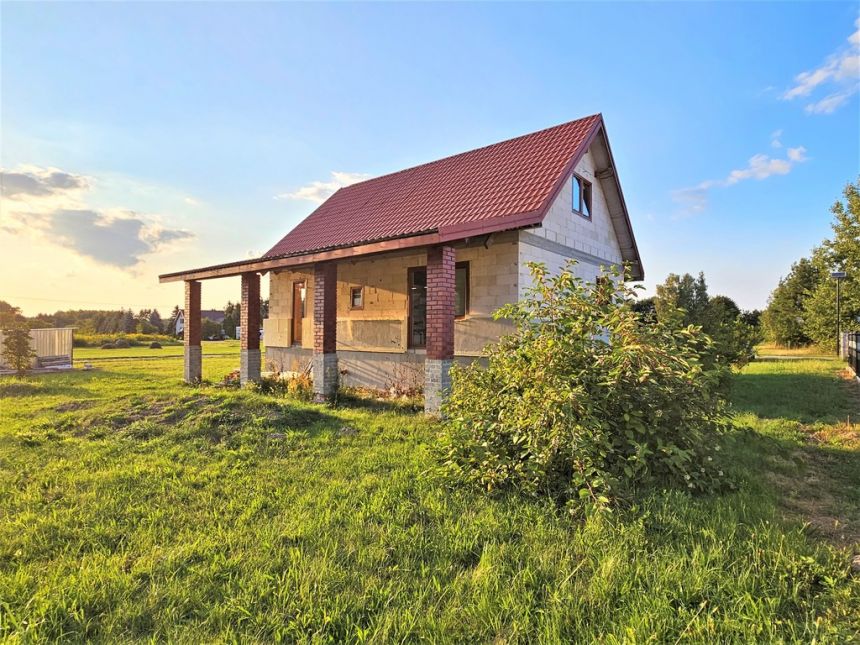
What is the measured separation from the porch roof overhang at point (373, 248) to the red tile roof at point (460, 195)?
20 mm

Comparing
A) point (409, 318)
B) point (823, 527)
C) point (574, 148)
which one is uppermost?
point (574, 148)

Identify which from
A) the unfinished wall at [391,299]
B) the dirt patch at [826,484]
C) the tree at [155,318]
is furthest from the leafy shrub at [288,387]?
the tree at [155,318]

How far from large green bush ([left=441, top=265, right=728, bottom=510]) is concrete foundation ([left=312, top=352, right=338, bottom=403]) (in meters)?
5.43

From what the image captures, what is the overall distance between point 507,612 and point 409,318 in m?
8.36

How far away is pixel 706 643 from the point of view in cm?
240

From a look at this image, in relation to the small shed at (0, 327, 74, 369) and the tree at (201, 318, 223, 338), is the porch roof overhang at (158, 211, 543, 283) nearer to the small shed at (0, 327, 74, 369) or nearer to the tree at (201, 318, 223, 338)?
the small shed at (0, 327, 74, 369)

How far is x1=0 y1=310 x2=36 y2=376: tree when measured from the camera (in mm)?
14461

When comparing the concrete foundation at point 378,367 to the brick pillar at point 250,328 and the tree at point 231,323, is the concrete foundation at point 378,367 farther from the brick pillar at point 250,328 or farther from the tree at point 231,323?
the tree at point 231,323

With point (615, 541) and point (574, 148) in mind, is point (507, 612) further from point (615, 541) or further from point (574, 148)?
point (574, 148)

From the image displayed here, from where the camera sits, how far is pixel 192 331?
12.9m

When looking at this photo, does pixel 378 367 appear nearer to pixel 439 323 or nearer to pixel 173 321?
pixel 439 323

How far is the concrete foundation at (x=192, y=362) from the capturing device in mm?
12969

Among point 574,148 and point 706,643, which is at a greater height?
point 574,148

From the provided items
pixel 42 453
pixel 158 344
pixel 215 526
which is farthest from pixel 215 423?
pixel 158 344
